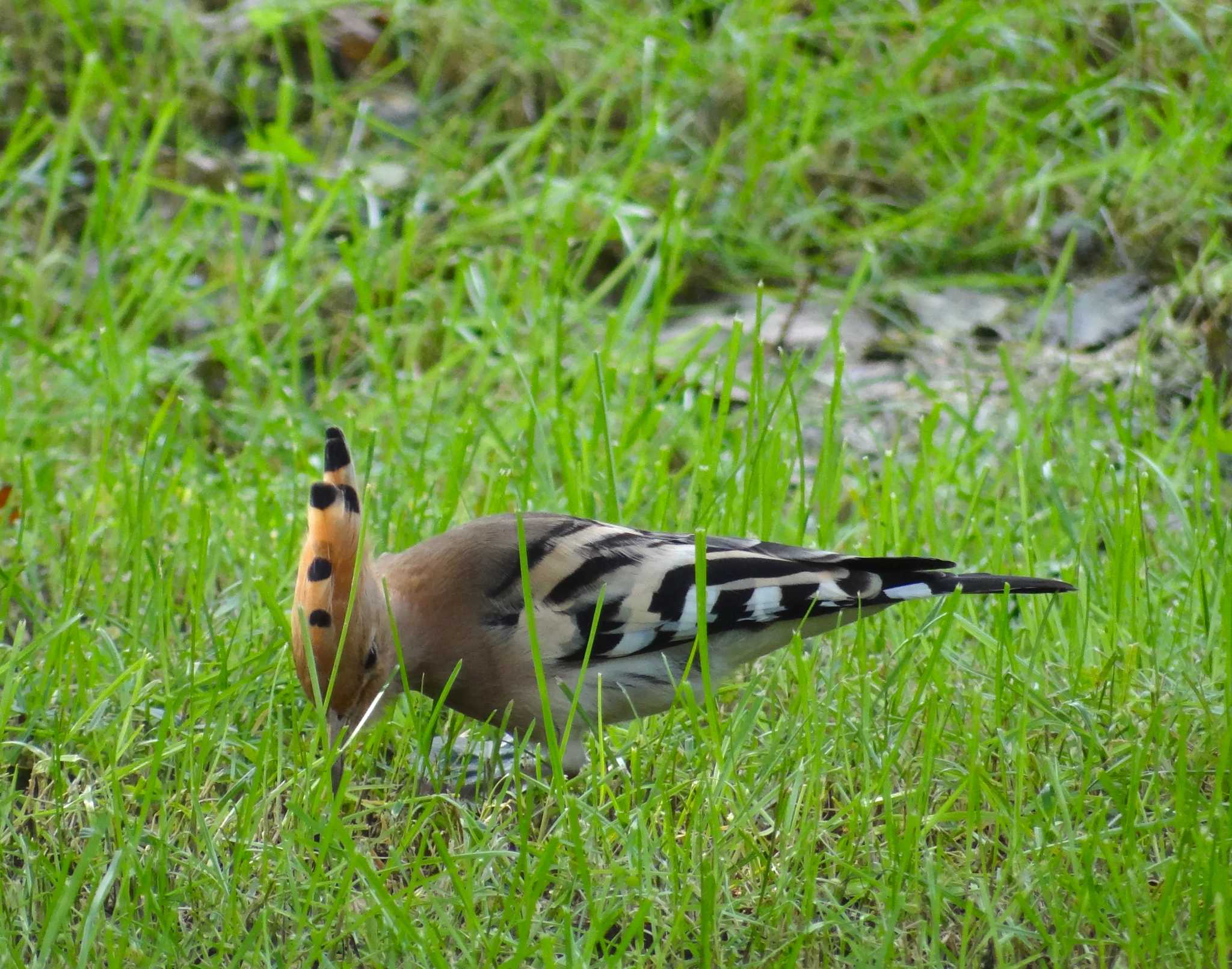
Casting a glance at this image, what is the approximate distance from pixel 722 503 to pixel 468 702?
1008mm

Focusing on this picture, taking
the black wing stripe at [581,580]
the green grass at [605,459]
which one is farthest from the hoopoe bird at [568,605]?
the green grass at [605,459]

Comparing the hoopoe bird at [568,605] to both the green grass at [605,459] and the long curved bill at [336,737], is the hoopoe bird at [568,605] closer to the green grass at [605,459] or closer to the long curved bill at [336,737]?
the long curved bill at [336,737]

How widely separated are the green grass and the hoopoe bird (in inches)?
4.5

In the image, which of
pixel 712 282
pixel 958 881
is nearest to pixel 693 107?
pixel 712 282

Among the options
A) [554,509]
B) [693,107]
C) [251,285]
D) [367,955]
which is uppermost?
[693,107]

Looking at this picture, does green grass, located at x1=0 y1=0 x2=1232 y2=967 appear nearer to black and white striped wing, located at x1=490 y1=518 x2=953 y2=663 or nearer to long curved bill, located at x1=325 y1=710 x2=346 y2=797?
long curved bill, located at x1=325 y1=710 x2=346 y2=797

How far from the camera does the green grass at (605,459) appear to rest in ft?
8.39

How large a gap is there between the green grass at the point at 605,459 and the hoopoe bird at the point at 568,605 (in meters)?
0.11

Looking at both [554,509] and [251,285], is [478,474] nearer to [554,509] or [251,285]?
[554,509]

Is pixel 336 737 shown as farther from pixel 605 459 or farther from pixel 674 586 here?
pixel 605 459

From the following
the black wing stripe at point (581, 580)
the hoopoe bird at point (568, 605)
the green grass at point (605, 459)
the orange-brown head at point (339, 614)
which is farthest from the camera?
the black wing stripe at point (581, 580)

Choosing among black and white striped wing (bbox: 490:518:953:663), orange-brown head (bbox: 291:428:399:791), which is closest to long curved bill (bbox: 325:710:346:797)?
orange-brown head (bbox: 291:428:399:791)

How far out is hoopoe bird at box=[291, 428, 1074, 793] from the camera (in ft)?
9.85

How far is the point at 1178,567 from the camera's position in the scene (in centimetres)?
381
